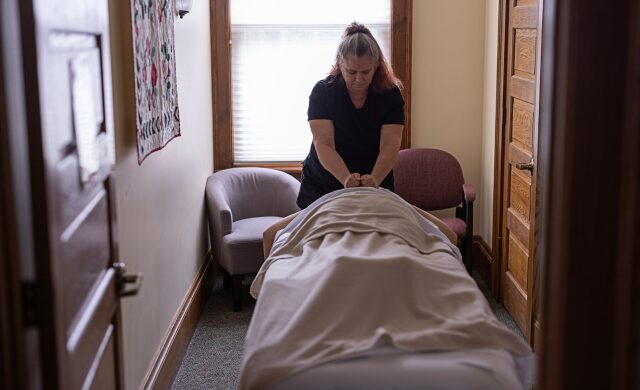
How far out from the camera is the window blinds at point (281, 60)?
16.0 ft

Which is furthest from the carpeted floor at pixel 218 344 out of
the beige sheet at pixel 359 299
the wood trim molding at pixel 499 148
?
the beige sheet at pixel 359 299

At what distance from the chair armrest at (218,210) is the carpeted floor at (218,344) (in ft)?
1.36

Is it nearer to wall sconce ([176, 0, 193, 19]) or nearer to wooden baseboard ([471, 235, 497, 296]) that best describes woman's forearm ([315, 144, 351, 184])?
wall sconce ([176, 0, 193, 19])

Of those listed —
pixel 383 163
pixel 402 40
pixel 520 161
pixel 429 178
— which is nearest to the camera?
pixel 383 163

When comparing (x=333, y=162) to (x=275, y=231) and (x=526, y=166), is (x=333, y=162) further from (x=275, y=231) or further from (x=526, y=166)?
(x=526, y=166)

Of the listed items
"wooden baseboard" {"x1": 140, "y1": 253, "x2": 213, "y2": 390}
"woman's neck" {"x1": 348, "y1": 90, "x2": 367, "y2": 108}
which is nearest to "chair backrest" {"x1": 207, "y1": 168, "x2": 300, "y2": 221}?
"wooden baseboard" {"x1": 140, "y1": 253, "x2": 213, "y2": 390}

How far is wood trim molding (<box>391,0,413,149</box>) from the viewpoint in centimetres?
481

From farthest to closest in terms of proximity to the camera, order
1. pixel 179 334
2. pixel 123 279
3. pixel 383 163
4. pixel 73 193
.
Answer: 1. pixel 179 334
2. pixel 383 163
3. pixel 123 279
4. pixel 73 193

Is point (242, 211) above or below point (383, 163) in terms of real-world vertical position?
below

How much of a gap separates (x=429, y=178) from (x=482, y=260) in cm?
60

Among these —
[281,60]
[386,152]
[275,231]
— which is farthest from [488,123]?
[275,231]

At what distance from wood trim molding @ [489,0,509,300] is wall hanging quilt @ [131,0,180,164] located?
67.5 inches

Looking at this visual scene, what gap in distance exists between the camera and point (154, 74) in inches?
120

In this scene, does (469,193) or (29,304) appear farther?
(469,193)
